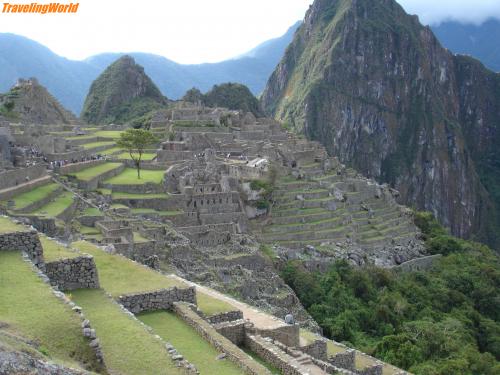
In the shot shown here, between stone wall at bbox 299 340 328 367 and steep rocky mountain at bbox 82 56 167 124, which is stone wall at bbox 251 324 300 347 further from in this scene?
steep rocky mountain at bbox 82 56 167 124

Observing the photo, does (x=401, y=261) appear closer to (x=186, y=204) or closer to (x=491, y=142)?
(x=186, y=204)

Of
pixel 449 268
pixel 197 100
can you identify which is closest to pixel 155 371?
pixel 449 268

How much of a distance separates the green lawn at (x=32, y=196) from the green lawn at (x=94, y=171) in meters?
3.21

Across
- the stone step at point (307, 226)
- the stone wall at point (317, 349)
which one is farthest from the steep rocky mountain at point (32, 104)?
the stone wall at point (317, 349)

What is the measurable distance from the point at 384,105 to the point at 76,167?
136001mm

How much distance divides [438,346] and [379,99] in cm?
13986

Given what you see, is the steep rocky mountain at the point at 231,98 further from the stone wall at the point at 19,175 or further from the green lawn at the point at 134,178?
the stone wall at the point at 19,175

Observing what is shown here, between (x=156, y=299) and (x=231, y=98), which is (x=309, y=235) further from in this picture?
(x=231, y=98)

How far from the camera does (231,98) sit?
8919 centimetres

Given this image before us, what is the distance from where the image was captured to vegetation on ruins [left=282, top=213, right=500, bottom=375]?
2483 centimetres

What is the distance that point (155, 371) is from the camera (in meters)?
7.20

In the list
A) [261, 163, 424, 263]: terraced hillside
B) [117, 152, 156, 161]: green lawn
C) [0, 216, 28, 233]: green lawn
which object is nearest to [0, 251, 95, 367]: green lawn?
[0, 216, 28, 233]: green lawn

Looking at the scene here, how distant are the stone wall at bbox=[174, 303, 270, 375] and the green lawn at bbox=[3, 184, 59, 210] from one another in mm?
14957

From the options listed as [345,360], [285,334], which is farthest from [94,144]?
[285,334]
